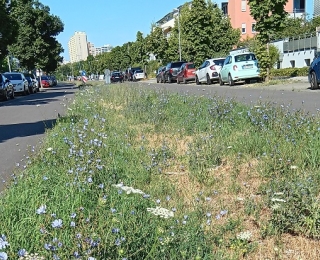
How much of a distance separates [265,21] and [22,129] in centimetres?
1628

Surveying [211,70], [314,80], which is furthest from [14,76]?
[314,80]

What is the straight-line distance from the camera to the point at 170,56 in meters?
60.5

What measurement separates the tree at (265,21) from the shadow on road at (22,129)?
48.5 ft

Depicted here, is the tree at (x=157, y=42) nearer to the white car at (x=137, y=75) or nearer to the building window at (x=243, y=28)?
the white car at (x=137, y=75)

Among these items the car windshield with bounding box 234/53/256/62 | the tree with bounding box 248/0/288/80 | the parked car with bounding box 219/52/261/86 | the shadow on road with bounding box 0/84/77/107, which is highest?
the tree with bounding box 248/0/288/80

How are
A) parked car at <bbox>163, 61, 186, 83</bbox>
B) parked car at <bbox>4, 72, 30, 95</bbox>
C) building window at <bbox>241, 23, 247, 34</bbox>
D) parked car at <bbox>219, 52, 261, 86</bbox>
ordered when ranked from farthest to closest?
1. building window at <bbox>241, 23, 247, 34</bbox>
2. parked car at <bbox>163, 61, 186, 83</bbox>
3. parked car at <bbox>4, 72, 30, 95</bbox>
4. parked car at <bbox>219, 52, 261, 86</bbox>

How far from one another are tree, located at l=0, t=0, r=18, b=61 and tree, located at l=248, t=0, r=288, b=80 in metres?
18.3

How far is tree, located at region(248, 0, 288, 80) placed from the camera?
22.2 m

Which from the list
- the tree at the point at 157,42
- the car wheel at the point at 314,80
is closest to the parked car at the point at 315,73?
the car wheel at the point at 314,80

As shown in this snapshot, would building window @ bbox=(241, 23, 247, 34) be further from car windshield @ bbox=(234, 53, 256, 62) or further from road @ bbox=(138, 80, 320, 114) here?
road @ bbox=(138, 80, 320, 114)

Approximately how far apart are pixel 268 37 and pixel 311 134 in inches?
755

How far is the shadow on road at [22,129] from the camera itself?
9758 mm

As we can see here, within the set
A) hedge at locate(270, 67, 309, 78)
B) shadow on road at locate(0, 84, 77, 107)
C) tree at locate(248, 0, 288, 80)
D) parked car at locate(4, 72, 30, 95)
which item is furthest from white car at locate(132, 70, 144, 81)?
tree at locate(248, 0, 288, 80)

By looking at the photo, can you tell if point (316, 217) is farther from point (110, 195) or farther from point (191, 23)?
point (191, 23)
